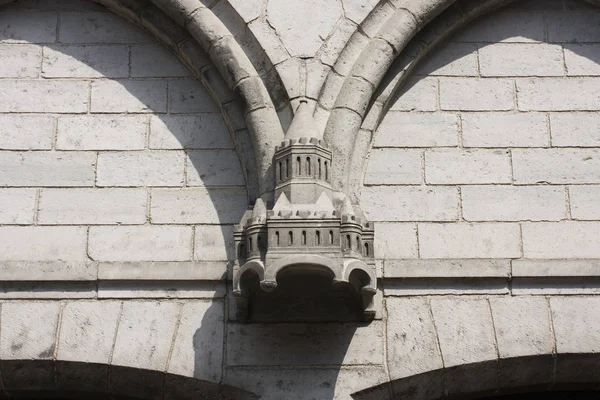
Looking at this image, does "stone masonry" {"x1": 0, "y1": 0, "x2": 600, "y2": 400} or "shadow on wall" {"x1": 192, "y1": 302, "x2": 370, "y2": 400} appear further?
"stone masonry" {"x1": 0, "y1": 0, "x2": 600, "y2": 400}

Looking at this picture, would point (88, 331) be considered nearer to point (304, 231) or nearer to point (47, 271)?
point (47, 271)

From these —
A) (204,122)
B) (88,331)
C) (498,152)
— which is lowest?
(88,331)

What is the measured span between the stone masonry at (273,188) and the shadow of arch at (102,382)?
13 mm

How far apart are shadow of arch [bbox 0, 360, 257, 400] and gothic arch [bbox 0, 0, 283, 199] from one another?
1.19 metres

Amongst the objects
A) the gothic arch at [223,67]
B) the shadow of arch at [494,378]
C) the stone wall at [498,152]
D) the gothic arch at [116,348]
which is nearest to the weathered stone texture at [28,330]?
the gothic arch at [116,348]

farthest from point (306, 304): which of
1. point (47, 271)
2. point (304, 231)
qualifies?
point (47, 271)

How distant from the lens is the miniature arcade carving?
661 centimetres

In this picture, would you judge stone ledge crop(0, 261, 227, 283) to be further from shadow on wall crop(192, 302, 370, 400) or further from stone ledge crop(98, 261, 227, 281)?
shadow on wall crop(192, 302, 370, 400)

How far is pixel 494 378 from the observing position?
23.0ft

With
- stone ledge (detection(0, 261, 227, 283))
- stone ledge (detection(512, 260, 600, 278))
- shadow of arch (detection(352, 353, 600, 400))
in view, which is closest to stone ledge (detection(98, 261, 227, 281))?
stone ledge (detection(0, 261, 227, 283))

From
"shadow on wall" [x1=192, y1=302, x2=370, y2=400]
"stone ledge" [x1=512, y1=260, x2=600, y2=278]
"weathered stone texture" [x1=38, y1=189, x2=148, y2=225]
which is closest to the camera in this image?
"shadow on wall" [x1=192, y1=302, x2=370, y2=400]

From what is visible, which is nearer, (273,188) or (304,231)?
(304,231)

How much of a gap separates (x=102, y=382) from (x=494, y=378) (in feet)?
7.44

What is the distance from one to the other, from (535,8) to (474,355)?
8.13 feet
